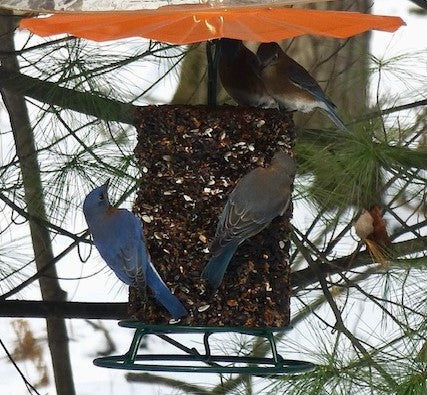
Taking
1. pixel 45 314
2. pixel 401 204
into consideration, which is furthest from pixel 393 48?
pixel 45 314

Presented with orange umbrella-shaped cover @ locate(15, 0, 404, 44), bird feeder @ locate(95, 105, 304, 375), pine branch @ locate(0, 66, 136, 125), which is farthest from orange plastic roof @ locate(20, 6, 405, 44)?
pine branch @ locate(0, 66, 136, 125)

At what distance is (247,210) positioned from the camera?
1738 mm

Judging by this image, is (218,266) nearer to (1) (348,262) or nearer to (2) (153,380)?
(1) (348,262)

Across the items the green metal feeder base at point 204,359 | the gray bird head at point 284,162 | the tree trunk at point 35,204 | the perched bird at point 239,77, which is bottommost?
the green metal feeder base at point 204,359

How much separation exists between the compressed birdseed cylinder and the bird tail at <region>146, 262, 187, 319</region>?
3 centimetres

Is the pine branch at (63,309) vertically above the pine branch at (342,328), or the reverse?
the pine branch at (63,309)

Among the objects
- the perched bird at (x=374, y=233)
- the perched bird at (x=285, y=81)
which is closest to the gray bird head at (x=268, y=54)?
the perched bird at (x=285, y=81)

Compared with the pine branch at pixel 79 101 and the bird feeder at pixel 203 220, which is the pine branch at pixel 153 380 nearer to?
the pine branch at pixel 79 101

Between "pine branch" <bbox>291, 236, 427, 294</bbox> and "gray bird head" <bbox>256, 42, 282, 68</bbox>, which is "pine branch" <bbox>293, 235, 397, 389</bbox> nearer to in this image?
"pine branch" <bbox>291, 236, 427, 294</bbox>

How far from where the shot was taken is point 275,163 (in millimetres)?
1789

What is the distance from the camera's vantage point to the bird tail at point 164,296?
175 cm

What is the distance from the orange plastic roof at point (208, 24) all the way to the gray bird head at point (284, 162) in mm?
246

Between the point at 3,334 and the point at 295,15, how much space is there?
180 centimetres

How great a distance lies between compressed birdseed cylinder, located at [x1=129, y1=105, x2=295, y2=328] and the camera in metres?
1.80
